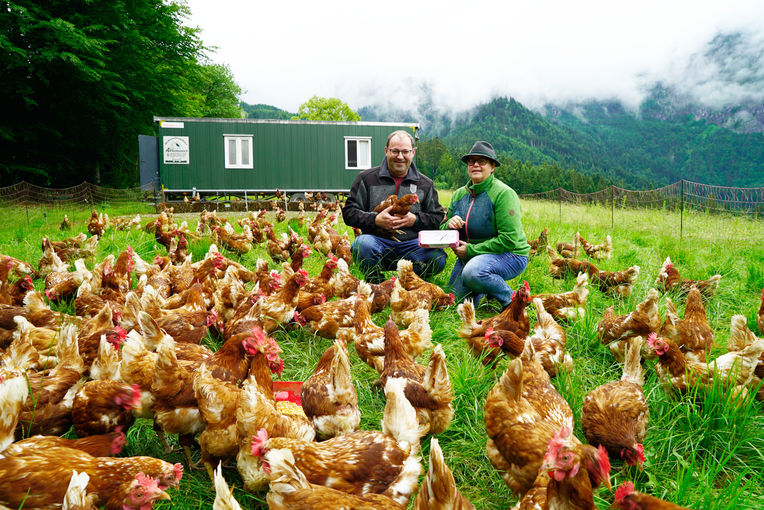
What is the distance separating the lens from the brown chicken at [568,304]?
152 inches

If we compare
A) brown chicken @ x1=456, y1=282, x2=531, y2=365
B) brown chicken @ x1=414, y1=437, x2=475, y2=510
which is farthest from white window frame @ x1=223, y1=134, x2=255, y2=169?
brown chicken @ x1=414, y1=437, x2=475, y2=510

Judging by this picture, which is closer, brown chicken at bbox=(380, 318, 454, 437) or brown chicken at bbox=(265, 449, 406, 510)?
brown chicken at bbox=(265, 449, 406, 510)

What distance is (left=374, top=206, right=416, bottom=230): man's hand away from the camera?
5.14 meters

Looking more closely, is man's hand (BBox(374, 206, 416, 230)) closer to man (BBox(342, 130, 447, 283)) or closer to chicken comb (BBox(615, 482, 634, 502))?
man (BBox(342, 130, 447, 283))

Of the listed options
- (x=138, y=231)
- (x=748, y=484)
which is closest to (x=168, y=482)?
(x=748, y=484)

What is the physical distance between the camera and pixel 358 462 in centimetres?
185

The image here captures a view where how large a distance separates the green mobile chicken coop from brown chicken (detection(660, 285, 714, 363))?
1529 cm

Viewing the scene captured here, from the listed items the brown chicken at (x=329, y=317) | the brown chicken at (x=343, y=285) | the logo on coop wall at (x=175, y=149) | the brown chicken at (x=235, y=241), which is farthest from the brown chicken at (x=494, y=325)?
the logo on coop wall at (x=175, y=149)

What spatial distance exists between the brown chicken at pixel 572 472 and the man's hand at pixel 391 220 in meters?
3.78

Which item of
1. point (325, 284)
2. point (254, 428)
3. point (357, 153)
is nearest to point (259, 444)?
point (254, 428)

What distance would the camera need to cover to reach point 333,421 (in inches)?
91.6

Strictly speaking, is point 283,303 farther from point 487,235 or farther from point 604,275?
point 604,275

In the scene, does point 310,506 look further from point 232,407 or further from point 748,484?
point 748,484

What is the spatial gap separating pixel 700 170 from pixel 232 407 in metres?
79.9
